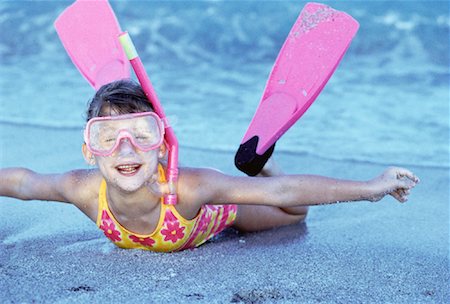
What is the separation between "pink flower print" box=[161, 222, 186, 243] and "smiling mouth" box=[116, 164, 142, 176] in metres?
0.36

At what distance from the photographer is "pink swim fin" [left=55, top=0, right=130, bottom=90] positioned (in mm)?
4199

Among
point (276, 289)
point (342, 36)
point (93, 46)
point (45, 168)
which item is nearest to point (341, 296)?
point (276, 289)

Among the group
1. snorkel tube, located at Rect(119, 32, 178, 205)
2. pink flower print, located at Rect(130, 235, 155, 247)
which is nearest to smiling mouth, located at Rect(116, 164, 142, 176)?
snorkel tube, located at Rect(119, 32, 178, 205)

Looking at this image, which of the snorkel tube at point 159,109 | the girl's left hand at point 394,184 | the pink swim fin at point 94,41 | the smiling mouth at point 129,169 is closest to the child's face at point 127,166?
the smiling mouth at point 129,169

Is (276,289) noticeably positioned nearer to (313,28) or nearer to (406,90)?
(313,28)

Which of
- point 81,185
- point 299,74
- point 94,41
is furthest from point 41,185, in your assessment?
point 299,74

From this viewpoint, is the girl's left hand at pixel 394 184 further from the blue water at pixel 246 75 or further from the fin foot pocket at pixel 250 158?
the blue water at pixel 246 75

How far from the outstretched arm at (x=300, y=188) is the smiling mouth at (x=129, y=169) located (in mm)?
314

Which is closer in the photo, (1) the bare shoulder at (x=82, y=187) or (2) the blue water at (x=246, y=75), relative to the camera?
(1) the bare shoulder at (x=82, y=187)

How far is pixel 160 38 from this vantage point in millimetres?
9742

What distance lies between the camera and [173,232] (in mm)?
3318

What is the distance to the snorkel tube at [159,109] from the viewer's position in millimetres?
2900

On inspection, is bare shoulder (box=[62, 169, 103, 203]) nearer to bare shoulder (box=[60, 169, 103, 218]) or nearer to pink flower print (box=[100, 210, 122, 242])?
bare shoulder (box=[60, 169, 103, 218])

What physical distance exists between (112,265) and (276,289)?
0.70 m
